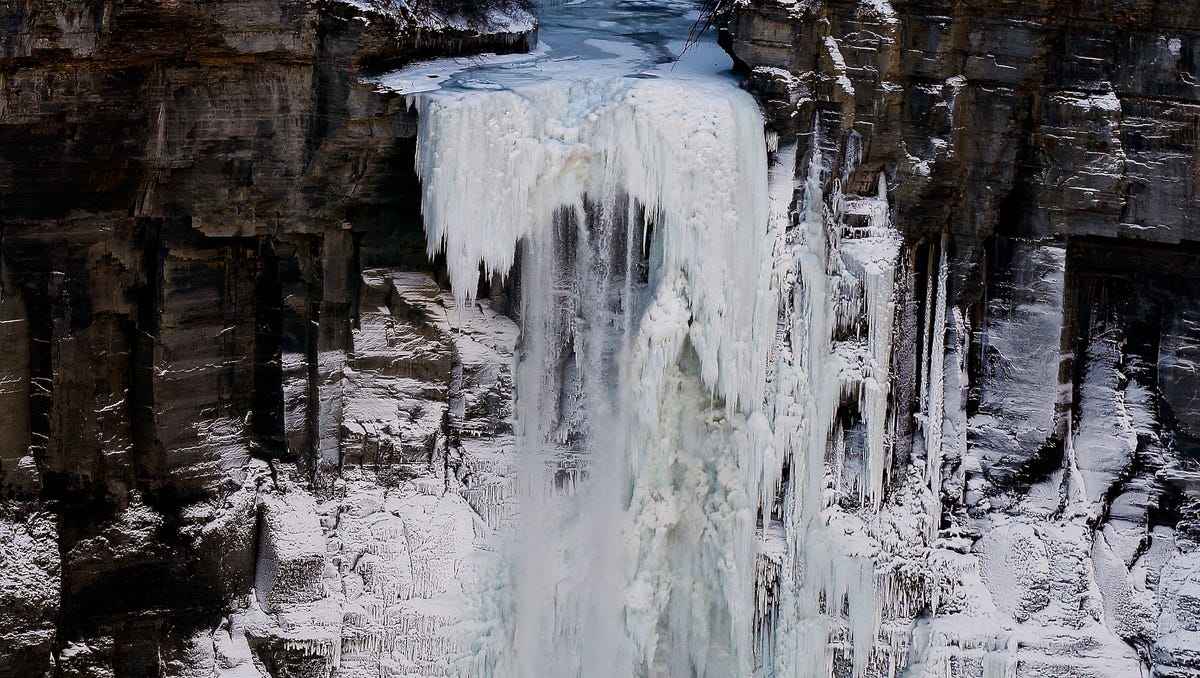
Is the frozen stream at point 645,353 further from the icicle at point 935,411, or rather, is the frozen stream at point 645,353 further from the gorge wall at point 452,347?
the icicle at point 935,411

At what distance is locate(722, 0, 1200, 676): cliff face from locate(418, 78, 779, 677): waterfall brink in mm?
990

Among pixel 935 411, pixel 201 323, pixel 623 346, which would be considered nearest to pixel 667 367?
pixel 623 346

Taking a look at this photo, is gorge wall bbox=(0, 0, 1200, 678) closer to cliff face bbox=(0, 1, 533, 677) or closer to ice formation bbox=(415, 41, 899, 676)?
cliff face bbox=(0, 1, 533, 677)

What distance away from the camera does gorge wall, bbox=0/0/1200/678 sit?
11.8m

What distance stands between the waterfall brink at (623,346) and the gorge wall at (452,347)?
42 centimetres

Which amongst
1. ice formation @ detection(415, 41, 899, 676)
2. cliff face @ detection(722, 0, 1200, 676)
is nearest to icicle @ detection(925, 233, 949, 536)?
cliff face @ detection(722, 0, 1200, 676)

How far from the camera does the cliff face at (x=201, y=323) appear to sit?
1138 cm

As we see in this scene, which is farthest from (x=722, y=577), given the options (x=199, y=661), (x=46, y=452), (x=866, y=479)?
(x=46, y=452)

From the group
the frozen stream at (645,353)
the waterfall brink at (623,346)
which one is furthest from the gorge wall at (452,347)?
the waterfall brink at (623,346)

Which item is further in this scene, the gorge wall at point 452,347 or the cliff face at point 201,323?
the gorge wall at point 452,347

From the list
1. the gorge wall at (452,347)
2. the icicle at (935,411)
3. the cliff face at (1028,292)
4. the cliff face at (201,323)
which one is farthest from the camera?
the icicle at (935,411)

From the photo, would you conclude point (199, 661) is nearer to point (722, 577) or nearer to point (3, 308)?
point (3, 308)

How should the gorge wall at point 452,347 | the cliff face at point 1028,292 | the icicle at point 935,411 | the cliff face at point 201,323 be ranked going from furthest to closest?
1. the icicle at point 935,411
2. the cliff face at point 1028,292
3. the gorge wall at point 452,347
4. the cliff face at point 201,323

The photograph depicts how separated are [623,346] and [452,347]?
1.68 m
